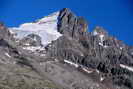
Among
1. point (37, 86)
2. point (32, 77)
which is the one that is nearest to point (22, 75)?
point (32, 77)

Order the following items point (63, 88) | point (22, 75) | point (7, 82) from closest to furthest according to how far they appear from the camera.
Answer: point (7, 82) → point (63, 88) → point (22, 75)

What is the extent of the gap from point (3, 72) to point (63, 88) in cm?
4808

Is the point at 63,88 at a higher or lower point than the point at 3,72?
lower

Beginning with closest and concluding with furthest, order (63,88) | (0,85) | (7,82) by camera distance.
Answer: (0,85) → (7,82) → (63,88)

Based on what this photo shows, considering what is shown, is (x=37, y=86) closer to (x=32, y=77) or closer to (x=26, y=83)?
(x=26, y=83)

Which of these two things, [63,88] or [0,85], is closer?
[0,85]

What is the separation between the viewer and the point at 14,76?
18938 cm

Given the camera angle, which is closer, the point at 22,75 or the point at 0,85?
the point at 0,85

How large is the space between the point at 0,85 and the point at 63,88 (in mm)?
47840

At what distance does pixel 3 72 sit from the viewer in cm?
19125

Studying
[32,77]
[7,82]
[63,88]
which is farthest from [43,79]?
[7,82]

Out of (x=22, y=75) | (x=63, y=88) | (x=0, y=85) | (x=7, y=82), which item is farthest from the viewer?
(x=22, y=75)

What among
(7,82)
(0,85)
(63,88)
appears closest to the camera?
(0,85)

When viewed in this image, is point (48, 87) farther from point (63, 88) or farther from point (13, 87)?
point (13, 87)
